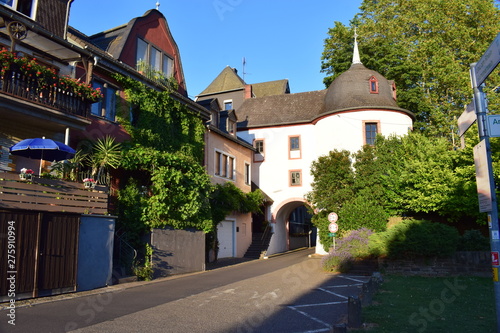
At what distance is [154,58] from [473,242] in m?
16.2

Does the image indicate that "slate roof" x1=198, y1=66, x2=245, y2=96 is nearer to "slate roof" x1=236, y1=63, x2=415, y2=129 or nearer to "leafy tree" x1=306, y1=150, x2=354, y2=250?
"slate roof" x1=236, y1=63, x2=415, y2=129

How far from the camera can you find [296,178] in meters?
30.9

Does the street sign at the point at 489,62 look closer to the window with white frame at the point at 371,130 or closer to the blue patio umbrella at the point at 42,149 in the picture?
the blue patio umbrella at the point at 42,149

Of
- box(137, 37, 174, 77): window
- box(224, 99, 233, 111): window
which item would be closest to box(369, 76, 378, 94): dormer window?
box(137, 37, 174, 77): window

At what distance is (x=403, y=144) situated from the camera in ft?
80.8

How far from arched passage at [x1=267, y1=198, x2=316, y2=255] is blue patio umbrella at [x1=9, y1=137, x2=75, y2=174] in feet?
61.9

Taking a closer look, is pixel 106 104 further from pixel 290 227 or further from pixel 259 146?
pixel 290 227

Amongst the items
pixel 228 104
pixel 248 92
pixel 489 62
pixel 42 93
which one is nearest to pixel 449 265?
pixel 489 62

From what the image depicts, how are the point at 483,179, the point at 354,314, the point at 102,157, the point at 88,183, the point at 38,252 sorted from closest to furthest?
the point at 483,179 < the point at 354,314 < the point at 38,252 < the point at 88,183 < the point at 102,157

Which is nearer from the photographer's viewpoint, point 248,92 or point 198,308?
point 198,308

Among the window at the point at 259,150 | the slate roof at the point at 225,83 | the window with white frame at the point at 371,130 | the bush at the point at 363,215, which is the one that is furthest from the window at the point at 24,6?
the slate roof at the point at 225,83

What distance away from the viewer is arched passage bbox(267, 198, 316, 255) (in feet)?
101

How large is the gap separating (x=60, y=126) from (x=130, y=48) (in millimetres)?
6503

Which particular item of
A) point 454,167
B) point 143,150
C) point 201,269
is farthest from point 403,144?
point 143,150
